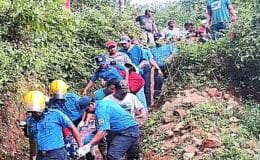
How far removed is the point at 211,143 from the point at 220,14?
4.38 metres

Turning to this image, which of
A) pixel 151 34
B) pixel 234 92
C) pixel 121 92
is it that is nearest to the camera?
pixel 121 92

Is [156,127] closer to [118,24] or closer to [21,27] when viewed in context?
[21,27]

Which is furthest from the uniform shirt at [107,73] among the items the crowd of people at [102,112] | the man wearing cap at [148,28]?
the man wearing cap at [148,28]

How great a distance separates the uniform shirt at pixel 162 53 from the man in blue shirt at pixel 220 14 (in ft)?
3.19

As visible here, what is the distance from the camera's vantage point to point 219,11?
39.3 ft

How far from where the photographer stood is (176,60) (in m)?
11.9

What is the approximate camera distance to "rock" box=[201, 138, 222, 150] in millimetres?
8242

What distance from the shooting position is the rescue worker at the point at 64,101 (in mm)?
7840

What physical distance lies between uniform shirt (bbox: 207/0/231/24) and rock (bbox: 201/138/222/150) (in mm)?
4217

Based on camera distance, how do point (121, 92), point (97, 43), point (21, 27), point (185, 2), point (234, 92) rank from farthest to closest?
1. point (185, 2)
2. point (97, 43)
3. point (234, 92)
4. point (21, 27)
5. point (121, 92)

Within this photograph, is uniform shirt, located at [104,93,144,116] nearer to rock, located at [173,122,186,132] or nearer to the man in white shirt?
rock, located at [173,122,186,132]

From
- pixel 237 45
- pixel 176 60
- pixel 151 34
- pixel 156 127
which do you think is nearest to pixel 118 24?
pixel 151 34

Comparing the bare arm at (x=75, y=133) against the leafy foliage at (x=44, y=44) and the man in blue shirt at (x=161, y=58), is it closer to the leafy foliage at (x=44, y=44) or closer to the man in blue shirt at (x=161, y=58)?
the leafy foliage at (x=44, y=44)

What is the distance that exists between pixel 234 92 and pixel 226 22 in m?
1.71
